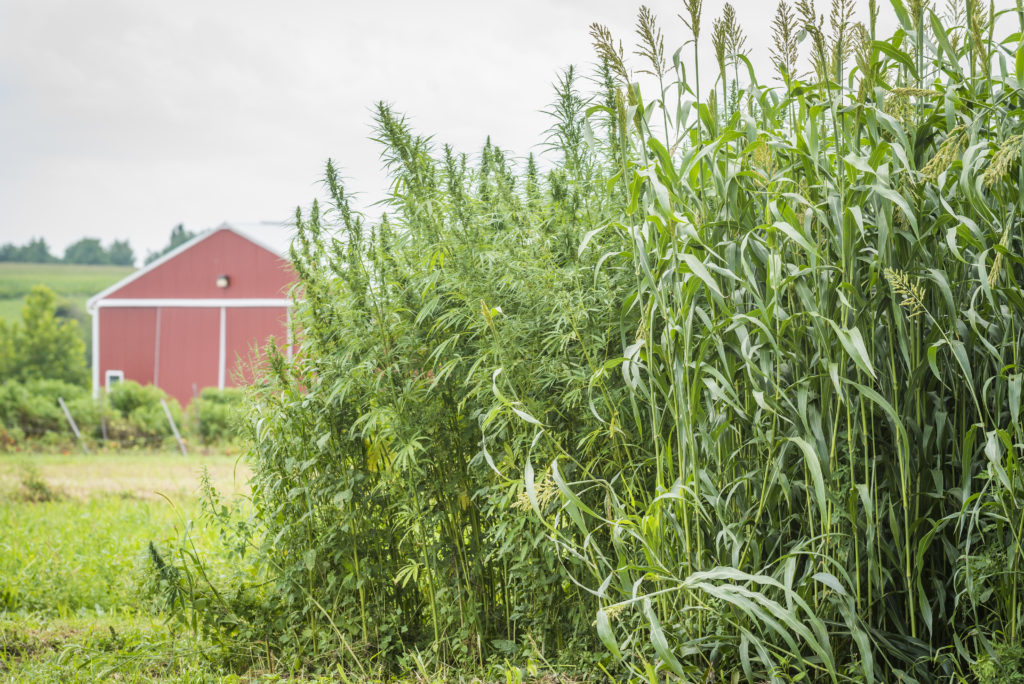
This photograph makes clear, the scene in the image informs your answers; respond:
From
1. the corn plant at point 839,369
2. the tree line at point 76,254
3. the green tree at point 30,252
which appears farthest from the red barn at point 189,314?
the green tree at point 30,252

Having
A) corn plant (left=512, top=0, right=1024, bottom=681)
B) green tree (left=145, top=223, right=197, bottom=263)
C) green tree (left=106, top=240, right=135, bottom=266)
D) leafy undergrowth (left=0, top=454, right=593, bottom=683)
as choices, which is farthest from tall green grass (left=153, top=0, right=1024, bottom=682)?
green tree (left=145, top=223, right=197, bottom=263)

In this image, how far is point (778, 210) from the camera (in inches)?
65.8

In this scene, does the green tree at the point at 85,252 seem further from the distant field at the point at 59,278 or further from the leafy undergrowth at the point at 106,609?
the leafy undergrowth at the point at 106,609

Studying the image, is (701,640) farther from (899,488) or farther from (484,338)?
(484,338)

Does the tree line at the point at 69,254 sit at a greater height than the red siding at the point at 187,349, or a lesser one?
greater

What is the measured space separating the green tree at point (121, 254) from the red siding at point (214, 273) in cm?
2920

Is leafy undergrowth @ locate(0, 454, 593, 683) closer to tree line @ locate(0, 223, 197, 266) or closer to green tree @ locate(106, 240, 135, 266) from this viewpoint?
tree line @ locate(0, 223, 197, 266)

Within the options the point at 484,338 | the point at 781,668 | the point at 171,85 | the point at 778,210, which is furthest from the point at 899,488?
the point at 171,85

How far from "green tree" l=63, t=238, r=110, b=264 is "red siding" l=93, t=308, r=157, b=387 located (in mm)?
28768

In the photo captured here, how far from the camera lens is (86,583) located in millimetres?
3801

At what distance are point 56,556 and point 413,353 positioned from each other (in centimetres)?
314

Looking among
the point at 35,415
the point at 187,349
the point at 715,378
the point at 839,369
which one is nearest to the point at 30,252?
the point at 187,349

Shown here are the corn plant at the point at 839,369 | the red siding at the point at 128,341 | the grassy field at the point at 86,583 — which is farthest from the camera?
the red siding at the point at 128,341

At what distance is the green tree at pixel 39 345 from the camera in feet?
71.1
